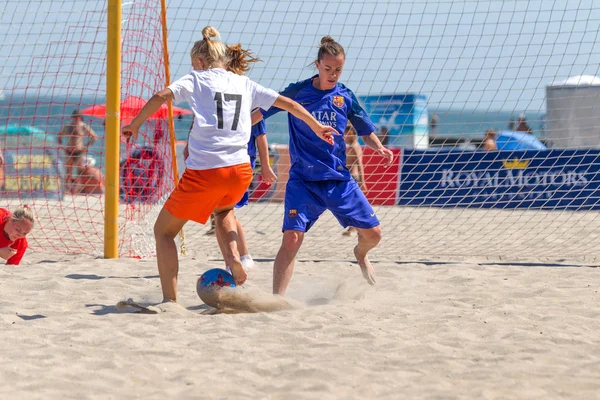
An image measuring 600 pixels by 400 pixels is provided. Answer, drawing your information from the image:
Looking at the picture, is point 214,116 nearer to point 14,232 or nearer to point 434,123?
point 14,232

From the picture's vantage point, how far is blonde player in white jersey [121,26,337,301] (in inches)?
170

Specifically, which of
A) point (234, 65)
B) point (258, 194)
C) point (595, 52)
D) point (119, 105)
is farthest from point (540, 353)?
point (258, 194)

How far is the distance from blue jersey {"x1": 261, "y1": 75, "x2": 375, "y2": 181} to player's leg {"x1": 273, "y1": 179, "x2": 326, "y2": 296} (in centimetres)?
8

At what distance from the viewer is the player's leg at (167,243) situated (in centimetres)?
447

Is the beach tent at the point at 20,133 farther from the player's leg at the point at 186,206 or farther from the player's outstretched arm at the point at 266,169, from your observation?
the player's leg at the point at 186,206

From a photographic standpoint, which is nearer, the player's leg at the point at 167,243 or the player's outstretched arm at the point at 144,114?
the player's outstretched arm at the point at 144,114

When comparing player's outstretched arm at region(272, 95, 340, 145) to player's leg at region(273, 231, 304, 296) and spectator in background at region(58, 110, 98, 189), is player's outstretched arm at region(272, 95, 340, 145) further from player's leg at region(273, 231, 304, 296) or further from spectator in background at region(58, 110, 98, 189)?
spectator in background at region(58, 110, 98, 189)

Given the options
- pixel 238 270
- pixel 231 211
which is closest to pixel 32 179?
pixel 231 211

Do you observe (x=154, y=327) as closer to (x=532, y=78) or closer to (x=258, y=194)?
(x=532, y=78)

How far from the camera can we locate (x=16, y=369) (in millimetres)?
3443

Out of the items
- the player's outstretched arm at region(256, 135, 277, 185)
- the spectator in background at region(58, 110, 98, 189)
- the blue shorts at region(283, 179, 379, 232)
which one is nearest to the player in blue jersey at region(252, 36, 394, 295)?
the blue shorts at region(283, 179, 379, 232)

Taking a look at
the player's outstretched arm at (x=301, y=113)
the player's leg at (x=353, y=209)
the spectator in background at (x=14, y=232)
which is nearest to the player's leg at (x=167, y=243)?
the player's outstretched arm at (x=301, y=113)

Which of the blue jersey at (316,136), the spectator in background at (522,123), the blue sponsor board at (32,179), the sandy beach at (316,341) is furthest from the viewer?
the spectator in background at (522,123)

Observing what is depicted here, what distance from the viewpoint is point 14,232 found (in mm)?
6301
